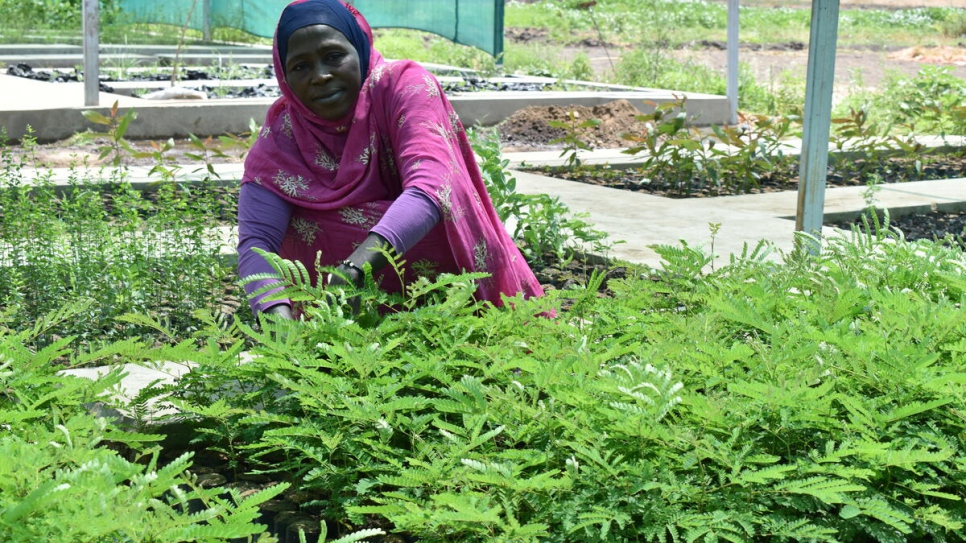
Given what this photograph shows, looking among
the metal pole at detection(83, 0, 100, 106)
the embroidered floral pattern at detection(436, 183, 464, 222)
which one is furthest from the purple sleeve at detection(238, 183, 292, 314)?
the metal pole at detection(83, 0, 100, 106)

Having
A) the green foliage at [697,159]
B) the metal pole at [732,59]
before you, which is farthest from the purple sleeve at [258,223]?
the metal pole at [732,59]

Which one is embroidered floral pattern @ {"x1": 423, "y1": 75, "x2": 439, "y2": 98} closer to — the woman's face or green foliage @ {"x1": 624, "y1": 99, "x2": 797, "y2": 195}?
the woman's face

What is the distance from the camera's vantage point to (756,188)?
23.5ft

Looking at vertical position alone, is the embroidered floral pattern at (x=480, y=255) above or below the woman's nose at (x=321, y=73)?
below

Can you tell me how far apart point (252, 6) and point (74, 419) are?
1460 cm

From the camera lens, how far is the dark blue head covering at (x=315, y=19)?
2.96 metres

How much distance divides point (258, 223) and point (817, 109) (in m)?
2.04

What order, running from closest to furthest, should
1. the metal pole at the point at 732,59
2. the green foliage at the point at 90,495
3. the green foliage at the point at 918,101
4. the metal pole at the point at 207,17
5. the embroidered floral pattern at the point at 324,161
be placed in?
the green foliage at the point at 90,495 → the embroidered floral pattern at the point at 324,161 → the metal pole at the point at 732,59 → the green foliage at the point at 918,101 → the metal pole at the point at 207,17

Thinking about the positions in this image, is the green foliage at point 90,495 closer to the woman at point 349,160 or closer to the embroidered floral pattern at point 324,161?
the woman at point 349,160

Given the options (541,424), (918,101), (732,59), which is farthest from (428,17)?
(541,424)

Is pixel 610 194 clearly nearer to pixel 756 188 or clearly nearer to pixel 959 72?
pixel 756 188

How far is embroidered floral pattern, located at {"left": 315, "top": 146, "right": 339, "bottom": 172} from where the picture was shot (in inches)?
121

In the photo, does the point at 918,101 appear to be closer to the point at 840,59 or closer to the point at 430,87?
the point at 430,87

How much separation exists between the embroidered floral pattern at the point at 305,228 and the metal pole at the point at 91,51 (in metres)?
5.88
